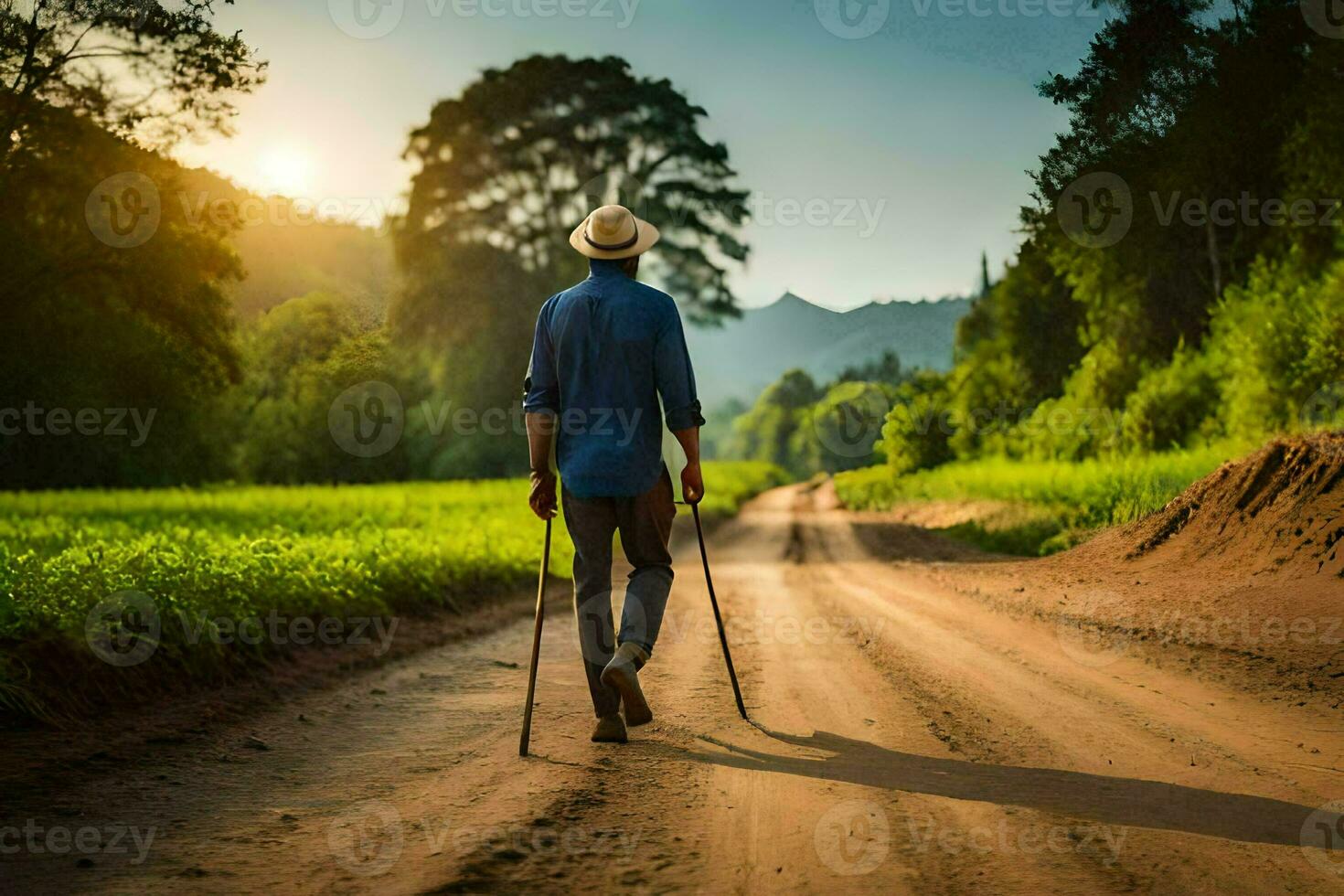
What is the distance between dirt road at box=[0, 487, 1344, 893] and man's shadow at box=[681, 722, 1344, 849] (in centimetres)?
1

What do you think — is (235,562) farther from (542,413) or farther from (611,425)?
(611,425)

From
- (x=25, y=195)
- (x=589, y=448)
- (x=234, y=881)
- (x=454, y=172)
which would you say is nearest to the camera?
(x=234, y=881)

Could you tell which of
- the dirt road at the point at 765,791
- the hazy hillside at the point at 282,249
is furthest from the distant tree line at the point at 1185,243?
the hazy hillside at the point at 282,249

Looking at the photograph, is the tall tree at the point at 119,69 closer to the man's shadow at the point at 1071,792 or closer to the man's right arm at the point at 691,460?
the man's right arm at the point at 691,460

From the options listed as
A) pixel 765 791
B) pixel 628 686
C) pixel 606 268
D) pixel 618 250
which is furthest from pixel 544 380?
pixel 765 791

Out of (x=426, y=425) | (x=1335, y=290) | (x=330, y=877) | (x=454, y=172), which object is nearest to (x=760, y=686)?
(x=330, y=877)

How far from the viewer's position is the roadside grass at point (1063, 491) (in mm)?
8016

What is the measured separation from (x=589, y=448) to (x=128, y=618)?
10.4 ft

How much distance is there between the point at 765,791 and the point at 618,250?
8.64 ft

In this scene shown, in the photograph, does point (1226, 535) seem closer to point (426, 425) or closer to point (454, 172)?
point (454, 172)

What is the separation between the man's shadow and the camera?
3057 millimetres

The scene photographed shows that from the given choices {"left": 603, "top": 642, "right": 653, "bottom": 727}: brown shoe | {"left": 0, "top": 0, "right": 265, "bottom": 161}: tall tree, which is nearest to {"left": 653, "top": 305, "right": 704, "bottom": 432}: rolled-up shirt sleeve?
{"left": 603, "top": 642, "right": 653, "bottom": 727}: brown shoe

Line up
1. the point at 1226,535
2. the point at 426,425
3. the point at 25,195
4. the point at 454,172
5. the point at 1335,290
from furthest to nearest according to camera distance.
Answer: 1. the point at 426,425
2. the point at 454,172
3. the point at 25,195
4. the point at 1335,290
5. the point at 1226,535

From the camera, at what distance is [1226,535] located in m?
6.96
